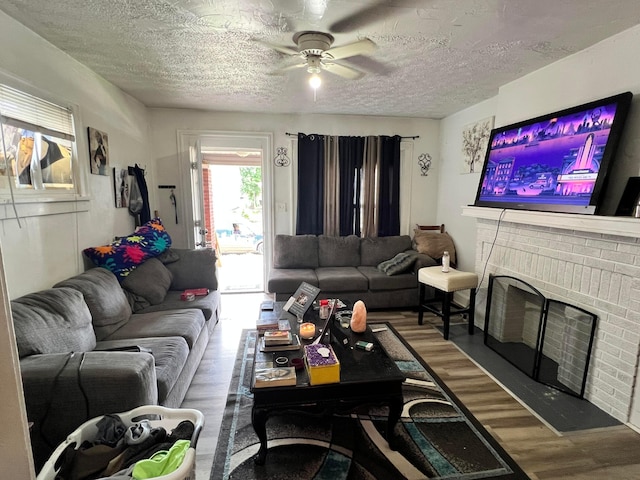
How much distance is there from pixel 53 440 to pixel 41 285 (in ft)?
3.52

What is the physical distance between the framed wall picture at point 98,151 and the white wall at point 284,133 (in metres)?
1.16

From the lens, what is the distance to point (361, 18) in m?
1.89

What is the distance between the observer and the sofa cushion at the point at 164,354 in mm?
1820

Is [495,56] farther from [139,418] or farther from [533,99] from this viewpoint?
[139,418]

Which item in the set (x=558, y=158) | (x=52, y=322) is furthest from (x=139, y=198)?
(x=558, y=158)

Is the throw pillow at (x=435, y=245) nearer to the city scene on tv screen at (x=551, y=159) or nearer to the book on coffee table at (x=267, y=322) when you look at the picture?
the city scene on tv screen at (x=551, y=159)

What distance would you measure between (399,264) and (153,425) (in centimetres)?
302

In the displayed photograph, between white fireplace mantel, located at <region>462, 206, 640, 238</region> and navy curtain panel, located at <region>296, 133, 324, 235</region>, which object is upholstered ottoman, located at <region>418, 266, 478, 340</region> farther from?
navy curtain panel, located at <region>296, 133, 324, 235</region>

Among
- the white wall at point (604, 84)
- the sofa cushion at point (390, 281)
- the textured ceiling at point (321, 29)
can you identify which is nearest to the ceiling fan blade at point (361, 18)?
the textured ceiling at point (321, 29)

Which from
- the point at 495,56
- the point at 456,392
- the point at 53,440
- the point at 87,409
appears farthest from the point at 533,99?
the point at 53,440

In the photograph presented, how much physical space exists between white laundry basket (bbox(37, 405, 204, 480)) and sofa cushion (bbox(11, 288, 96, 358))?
0.55 meters

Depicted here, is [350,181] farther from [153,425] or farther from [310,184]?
[153,425]

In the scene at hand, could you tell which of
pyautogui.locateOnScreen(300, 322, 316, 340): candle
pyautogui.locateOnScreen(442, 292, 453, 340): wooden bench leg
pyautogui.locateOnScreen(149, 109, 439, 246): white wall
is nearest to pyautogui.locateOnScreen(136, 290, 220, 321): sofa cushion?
pyautogui.locateOnScreen(300, 322, 316, 340): candle

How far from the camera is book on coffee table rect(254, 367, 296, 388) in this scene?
5.46 ft
